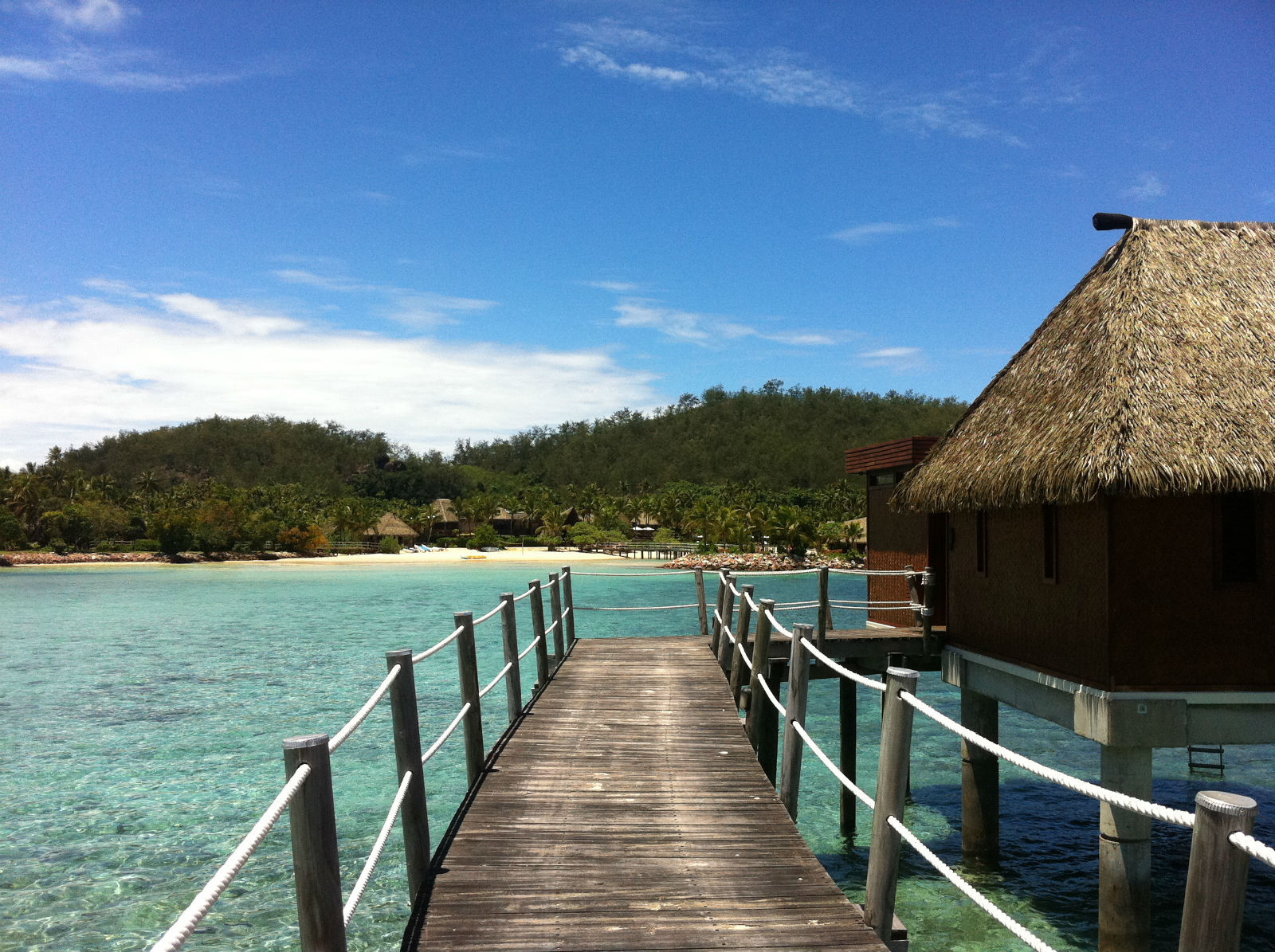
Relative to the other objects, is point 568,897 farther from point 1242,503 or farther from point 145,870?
point 145,870

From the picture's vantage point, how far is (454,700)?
21.0 m

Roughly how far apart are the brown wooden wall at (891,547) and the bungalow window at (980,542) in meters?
2.21

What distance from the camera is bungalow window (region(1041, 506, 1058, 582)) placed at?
8.94 metres

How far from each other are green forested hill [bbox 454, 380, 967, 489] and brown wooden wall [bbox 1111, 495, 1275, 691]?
117m

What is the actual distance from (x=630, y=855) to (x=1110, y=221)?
369 inches

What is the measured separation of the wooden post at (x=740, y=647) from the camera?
28.2ft

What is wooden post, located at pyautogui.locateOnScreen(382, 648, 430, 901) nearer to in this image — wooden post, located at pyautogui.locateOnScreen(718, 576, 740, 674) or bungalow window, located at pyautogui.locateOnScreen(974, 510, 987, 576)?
wooden post, located at pyautogui.locateOnScreen(718, 576, 740, 674)

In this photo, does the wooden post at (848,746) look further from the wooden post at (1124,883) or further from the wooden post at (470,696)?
the wooden post at (470,696)

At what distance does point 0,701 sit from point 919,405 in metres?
163

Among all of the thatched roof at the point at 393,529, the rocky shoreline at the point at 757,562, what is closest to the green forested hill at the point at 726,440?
the thatched roof at the point at 393,529

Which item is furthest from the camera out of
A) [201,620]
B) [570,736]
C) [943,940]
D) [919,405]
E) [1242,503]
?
[919,405]

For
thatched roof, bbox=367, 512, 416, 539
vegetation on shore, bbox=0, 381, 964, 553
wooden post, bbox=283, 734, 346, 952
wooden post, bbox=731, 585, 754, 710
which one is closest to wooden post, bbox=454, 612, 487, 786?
wooden post, bbox=731, 585, 754, 710

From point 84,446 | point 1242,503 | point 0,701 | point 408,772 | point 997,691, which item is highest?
point 84,446

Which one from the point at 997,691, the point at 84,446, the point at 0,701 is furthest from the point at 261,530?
the point at 84,446
